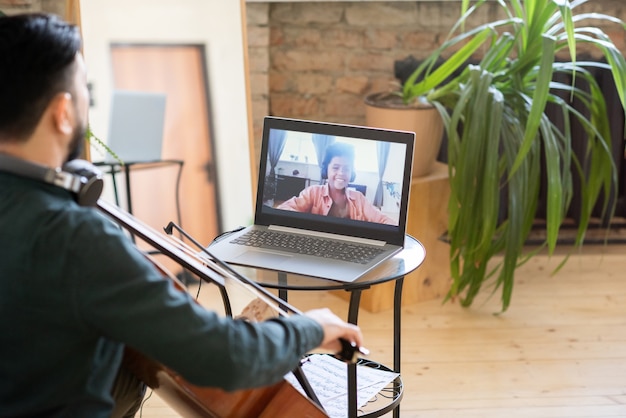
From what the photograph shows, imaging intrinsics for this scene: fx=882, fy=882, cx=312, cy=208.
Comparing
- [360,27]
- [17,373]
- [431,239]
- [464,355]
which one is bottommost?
[464,355]

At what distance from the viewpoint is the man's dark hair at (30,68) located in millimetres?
1211

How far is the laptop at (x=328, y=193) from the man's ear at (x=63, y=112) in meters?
0.70

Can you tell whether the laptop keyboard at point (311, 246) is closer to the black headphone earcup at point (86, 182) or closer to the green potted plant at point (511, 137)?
the black headphone earcup at point (86, 182)

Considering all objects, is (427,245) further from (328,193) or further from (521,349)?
(328,193)

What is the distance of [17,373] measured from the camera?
1.23 metres

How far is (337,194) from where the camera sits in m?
2.01

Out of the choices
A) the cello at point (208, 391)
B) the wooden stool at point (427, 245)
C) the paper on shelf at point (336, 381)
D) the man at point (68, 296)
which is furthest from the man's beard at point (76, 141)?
the wooden stool at point (427, 245)

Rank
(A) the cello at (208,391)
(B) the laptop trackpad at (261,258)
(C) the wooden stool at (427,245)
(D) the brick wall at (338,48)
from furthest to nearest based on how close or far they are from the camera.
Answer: (D) the brick wall at (338,48)
(C) the wooden stool at (427,245)
(B) the laptop trackpad at (261,258)
(A) the cello at (208,391)

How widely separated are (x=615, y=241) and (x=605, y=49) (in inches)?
49.5

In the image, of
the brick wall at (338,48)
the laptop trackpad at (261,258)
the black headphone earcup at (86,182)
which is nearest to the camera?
the black headphone earcup at (86,182)

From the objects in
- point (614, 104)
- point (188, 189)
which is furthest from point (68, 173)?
point (614, 104)

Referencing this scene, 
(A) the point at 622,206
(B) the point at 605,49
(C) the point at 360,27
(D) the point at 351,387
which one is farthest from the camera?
(A) the point at 622,206

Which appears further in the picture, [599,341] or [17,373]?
[599,341]

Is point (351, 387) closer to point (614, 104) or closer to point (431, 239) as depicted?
point (431, 239)
